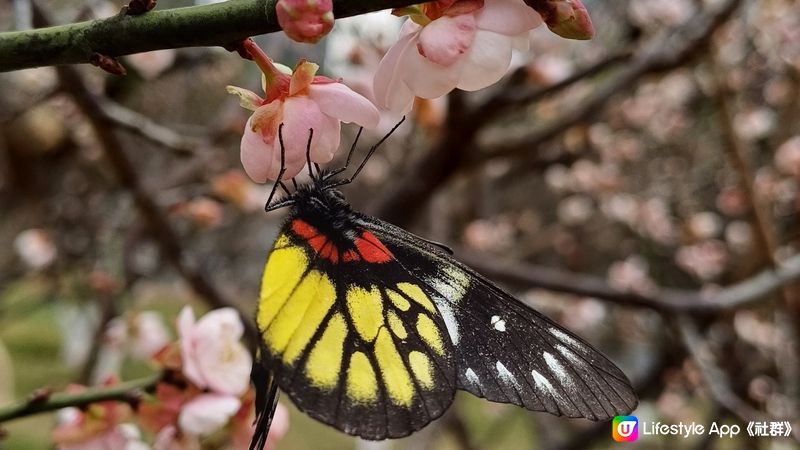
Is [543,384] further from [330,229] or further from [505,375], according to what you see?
[330,229]

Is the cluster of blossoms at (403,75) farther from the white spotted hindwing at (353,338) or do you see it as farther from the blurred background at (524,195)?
the blurred background at (524,195)

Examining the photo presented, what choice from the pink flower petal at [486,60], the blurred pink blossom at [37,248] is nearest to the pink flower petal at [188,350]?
the pink flower petal at [486,60]

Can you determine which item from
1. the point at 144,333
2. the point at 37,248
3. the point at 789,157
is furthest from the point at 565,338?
the point at 37,248

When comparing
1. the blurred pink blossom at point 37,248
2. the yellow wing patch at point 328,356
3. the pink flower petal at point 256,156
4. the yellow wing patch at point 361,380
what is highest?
the blurred pink blossom at point 37,248

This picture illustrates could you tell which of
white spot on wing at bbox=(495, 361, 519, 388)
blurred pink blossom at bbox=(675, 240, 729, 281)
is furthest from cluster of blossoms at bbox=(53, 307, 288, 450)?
blurred pink blossom at bbox=(675, 240, 729, 281)

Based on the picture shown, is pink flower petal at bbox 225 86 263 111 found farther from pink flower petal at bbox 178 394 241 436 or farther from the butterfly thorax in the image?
pink flower petal at bbox 178 394 241 436

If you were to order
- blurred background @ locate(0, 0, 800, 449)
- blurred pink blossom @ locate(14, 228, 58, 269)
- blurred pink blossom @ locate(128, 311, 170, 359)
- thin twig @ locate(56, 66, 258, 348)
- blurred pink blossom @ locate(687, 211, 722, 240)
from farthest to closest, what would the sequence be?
blurred pink blossom @ locate(687, 211, 722, 240), blurred pink blossom @ locate(14, 228, 58, 269), blurred background @ locate(0, 0, 800, 449), blurred pink blossom @ locate(128, 311, 170, 359), thin twig @ locate(56, 66, 258, 348)

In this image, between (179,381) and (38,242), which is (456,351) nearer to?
(179,381)
